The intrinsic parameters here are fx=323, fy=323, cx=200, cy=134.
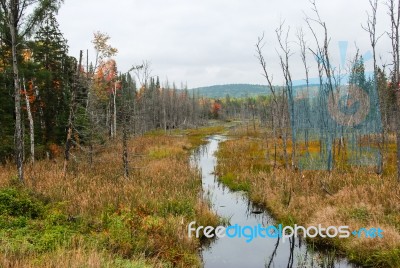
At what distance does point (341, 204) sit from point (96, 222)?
7.80 meters

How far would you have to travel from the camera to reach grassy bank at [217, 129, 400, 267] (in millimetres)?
8203

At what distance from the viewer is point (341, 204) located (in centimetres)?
1080

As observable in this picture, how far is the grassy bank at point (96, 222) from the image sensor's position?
6.20 meters

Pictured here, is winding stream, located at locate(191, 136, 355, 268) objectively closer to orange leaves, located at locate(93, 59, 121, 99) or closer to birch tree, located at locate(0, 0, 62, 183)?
birch tree, located at locate(0, 0, 62, 183)

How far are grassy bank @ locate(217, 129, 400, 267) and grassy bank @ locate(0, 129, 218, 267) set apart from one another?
10.1ft

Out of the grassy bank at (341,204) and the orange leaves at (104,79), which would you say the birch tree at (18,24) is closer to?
the grassy bank at (341,204)

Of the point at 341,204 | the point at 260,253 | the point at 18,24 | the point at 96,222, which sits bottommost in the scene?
the point at 260,253

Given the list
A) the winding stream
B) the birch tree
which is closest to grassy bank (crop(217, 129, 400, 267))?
the winding stream

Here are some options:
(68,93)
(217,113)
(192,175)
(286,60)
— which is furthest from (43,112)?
(217,113)

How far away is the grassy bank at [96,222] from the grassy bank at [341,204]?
3068 millimetres

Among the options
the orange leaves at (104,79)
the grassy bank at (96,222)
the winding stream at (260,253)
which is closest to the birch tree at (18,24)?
the grassy bank at (96,222)

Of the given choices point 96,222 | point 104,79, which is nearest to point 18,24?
point 96,222

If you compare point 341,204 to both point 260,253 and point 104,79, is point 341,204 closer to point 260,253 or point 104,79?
point 260,253

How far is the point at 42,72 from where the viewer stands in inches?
786
